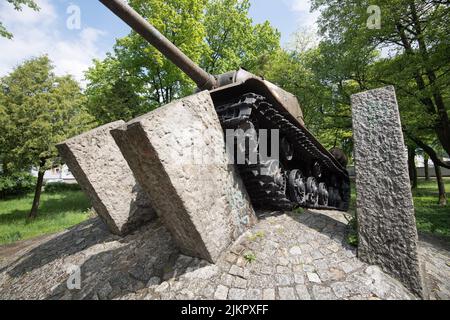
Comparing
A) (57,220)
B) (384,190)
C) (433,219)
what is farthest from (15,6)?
(433,219)

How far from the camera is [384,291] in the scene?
271 cm

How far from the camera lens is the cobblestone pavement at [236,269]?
284 cm

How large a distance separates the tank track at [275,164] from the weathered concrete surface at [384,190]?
1.22 metres

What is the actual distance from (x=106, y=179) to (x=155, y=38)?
266 cm

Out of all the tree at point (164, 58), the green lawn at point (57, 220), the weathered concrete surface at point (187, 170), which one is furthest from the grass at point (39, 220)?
the weathered concrete surface at point (187, 170)

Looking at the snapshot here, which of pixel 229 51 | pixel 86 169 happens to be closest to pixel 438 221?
A: pixel 86 169

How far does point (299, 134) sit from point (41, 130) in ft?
35.1

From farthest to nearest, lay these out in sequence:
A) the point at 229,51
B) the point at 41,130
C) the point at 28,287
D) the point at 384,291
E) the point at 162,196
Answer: the point at 229,51 → the point at 41,130 → the point at 28,287 → the point at 162,196 → the point at 384,291

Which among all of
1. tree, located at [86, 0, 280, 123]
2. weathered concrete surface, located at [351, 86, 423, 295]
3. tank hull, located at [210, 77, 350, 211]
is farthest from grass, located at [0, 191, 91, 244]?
weathered concrete surface, located at [351, 86, 423, 295]

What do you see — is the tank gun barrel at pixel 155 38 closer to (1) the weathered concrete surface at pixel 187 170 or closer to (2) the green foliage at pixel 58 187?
(1) the weathered concrete surface at pixel 187 170

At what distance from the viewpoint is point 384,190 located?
3268 mm

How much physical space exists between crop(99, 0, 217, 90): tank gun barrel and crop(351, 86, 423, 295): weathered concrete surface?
2.78 m
